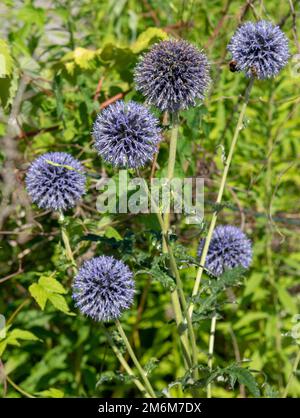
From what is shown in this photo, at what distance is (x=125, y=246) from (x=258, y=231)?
1.39m

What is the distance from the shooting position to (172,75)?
Result: 181 cm

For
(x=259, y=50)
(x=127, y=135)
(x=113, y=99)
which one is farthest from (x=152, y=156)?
(x=113, y=99)

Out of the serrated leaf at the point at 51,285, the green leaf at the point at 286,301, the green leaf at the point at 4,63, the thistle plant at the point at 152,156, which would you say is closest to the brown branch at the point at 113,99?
the thistle plant at the point at 152,156

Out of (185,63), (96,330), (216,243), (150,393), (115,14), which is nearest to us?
(185,63)

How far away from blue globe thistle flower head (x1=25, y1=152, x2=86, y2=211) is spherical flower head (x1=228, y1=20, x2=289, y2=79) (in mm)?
612

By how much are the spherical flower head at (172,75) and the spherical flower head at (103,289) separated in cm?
50

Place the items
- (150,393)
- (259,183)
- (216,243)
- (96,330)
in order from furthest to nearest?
(259,183) → (96,330) → (216,243) → (150,393)

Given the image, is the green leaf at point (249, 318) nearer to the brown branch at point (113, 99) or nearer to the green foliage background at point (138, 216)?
the green foliage background at point (138, 216)

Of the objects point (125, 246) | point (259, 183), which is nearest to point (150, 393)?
point (125, 246)

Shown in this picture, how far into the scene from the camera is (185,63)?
1.82 m

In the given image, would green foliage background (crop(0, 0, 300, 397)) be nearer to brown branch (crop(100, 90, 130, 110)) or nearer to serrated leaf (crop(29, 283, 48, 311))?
brown branch (crop(100, 90, 130, 110))

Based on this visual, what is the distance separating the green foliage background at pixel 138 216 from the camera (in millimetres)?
2525

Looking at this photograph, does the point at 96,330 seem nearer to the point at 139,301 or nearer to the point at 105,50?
the point at 139,301

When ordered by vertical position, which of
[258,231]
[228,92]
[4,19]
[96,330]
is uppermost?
[4,19]
